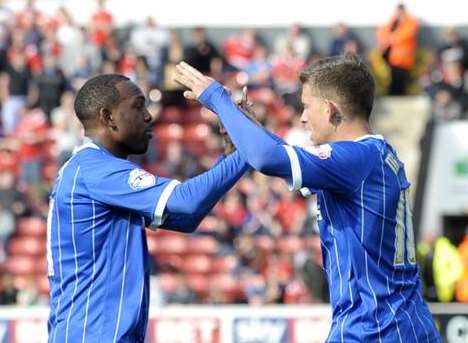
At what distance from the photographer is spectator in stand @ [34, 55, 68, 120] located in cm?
1898

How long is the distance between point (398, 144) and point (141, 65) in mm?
4027

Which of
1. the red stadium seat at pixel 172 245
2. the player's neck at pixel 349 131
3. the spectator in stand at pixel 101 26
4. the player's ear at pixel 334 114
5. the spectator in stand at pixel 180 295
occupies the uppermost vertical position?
the spectator in stand at pixel 101 26

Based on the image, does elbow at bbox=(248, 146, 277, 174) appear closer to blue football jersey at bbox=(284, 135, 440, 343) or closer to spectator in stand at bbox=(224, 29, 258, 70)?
blue football jersey at bbox=(284, 135, 440, 343)

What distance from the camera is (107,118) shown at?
5.47 m

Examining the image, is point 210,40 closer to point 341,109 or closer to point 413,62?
point 413,62

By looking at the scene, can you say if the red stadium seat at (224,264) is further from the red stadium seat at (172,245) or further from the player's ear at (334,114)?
the player's ear at (334,114)

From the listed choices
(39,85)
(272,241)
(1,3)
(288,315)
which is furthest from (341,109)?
(1,3)

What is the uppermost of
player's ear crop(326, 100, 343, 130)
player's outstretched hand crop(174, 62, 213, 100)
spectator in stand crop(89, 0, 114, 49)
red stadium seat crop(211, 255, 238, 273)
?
spectator in stand crop(89, 0, 114, 49)

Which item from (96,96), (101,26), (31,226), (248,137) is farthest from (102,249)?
(101,26)

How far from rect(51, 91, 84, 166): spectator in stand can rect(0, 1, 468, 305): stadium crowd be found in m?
0.02

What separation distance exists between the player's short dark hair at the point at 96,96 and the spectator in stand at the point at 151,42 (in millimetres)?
13769

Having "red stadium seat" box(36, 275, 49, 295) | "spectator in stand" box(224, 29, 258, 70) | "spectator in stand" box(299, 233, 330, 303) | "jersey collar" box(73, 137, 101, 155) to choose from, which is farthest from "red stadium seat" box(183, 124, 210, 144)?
"jersey collar" box(73, 137, 101, 155)

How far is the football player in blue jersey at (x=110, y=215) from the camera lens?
526 centimetres

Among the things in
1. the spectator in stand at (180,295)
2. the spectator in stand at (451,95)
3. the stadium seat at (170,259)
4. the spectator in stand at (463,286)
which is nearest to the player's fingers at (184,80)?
the spectator in stand at (463,286)
